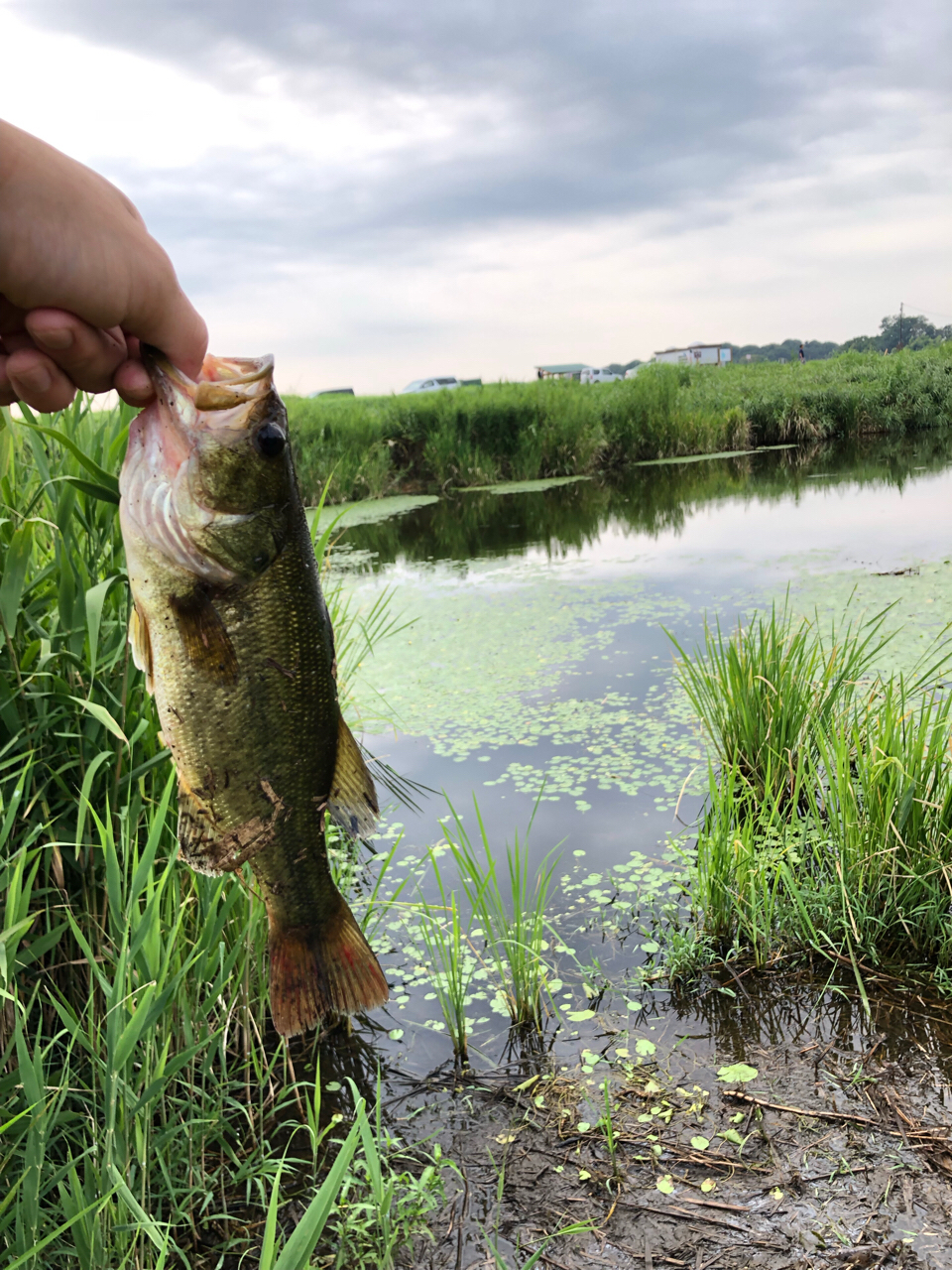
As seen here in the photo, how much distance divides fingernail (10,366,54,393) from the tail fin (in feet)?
2.98

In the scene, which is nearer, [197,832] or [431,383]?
[197,832]

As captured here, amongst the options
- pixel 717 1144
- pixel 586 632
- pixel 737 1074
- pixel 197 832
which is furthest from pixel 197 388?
pixel 586 632

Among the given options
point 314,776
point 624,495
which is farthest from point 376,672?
point 624,495

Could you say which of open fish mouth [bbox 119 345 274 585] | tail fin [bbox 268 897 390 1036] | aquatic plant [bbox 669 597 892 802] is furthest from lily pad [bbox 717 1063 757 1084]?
open fish mouth [bbox 119 345 274 585]

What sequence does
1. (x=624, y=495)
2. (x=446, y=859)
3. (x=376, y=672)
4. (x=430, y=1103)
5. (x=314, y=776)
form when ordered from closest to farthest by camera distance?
(x=314, y=776)
(x=430, y=1103)
(x=446, y=859)
(x=376, y=672)
(x=624, y=495)

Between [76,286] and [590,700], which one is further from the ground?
[76,286]

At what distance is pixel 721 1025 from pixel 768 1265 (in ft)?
2.68

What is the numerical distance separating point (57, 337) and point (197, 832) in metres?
0.71

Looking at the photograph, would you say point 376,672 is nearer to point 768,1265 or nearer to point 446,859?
point 446,859

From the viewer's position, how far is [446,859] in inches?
153

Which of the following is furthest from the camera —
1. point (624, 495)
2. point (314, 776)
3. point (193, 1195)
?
point (624, 495)

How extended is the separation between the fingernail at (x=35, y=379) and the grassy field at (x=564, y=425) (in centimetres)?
1145

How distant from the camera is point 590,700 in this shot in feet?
17.7

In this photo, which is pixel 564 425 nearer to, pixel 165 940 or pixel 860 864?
pixel 860 864
